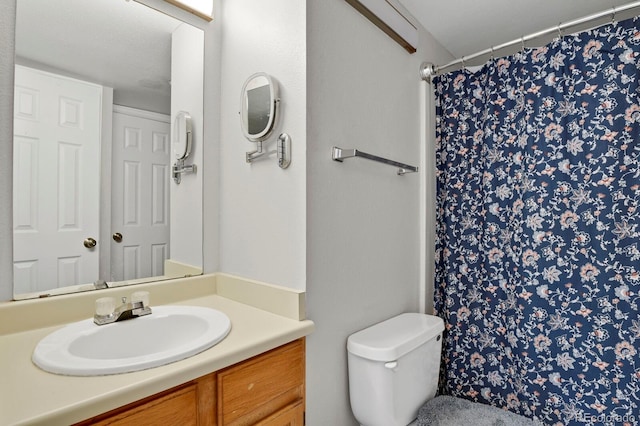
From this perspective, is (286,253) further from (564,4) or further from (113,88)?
(564,4)

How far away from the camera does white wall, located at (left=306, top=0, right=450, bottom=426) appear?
123 cm

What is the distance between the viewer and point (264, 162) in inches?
51.9

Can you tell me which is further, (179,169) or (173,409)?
(179,169)

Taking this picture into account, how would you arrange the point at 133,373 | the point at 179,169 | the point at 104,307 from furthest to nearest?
the point at 179,169
the point at 104,307
the point at 133,373

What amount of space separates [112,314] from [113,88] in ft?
2.74

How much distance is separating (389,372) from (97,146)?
1371mm

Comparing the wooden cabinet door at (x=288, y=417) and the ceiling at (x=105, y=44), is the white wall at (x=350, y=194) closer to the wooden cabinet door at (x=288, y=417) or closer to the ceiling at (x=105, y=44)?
the wooden cabinet door at (x=288, y=417)

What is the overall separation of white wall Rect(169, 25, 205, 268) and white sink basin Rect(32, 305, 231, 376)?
29 centimetres

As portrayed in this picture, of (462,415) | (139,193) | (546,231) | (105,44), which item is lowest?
(462,415)

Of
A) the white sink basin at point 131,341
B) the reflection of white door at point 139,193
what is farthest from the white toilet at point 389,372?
the reflection of white door at point 139,193

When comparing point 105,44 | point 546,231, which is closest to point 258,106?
point 105,44

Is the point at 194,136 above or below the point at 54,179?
above

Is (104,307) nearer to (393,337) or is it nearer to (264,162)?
(264,162)

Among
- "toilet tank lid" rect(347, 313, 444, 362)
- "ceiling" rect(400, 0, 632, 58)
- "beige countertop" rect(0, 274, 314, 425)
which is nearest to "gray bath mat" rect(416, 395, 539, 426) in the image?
"toilet tank lid" rect(347, 313, 444, 362)
